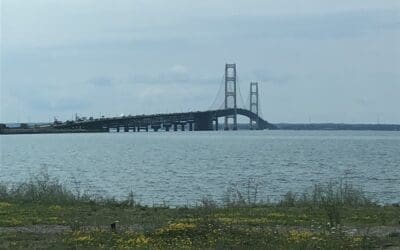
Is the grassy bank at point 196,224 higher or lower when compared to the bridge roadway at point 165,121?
lower

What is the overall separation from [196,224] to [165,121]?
148 metres

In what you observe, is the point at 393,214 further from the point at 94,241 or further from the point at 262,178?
the point at 262,178

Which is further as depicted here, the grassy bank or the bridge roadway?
the bridge roadway

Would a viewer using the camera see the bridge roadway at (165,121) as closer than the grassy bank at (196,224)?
No

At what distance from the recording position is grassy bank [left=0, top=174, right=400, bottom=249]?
1404cm

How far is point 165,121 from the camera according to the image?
16350cm

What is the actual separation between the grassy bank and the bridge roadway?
126409mm

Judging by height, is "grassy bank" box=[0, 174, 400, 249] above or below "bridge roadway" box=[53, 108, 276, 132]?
below

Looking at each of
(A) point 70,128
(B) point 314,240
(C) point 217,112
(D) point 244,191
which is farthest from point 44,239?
(A) point 70,128

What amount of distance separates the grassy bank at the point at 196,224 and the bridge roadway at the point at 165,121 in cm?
12641

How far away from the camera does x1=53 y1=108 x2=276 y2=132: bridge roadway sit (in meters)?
Result: 152

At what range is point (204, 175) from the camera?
147ft

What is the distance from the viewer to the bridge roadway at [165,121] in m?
152

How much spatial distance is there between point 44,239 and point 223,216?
5.91m
